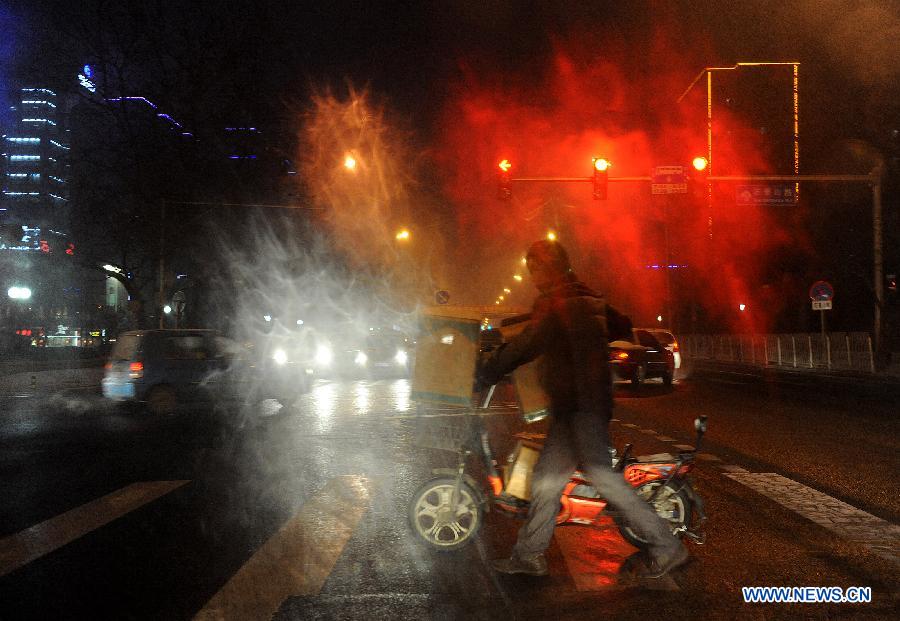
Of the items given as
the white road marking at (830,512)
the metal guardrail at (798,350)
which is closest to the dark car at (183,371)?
the white road marking at (830,512)

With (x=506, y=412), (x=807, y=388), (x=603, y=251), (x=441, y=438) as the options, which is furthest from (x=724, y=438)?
(x=603, y=251)

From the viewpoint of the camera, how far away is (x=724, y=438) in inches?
443

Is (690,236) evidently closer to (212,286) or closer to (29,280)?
(212,286)

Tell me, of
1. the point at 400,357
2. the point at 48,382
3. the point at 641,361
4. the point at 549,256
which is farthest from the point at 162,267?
the point at 549,256

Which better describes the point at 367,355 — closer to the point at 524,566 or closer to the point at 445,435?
the point at 445,435

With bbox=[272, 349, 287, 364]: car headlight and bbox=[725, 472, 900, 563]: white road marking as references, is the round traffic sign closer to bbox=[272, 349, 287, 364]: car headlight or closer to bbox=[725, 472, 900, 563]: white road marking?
bbox=[272, 349, 287, 364]: car headlight

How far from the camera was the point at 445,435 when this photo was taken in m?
5.14

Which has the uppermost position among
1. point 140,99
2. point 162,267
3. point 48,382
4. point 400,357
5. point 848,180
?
point 140,99

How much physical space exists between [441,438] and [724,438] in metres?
7.25

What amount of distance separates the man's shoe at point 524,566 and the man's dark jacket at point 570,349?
0.90 meters

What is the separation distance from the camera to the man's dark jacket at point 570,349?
15.1 ft

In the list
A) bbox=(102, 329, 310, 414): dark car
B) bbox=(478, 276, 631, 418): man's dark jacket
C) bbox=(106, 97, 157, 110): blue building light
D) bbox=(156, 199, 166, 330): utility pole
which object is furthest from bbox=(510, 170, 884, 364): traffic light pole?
bbox=(106, 97, 157, 110): blue building light

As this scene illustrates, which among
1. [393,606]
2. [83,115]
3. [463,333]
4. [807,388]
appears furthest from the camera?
[83,115]

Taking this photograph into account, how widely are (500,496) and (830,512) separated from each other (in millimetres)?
3211
